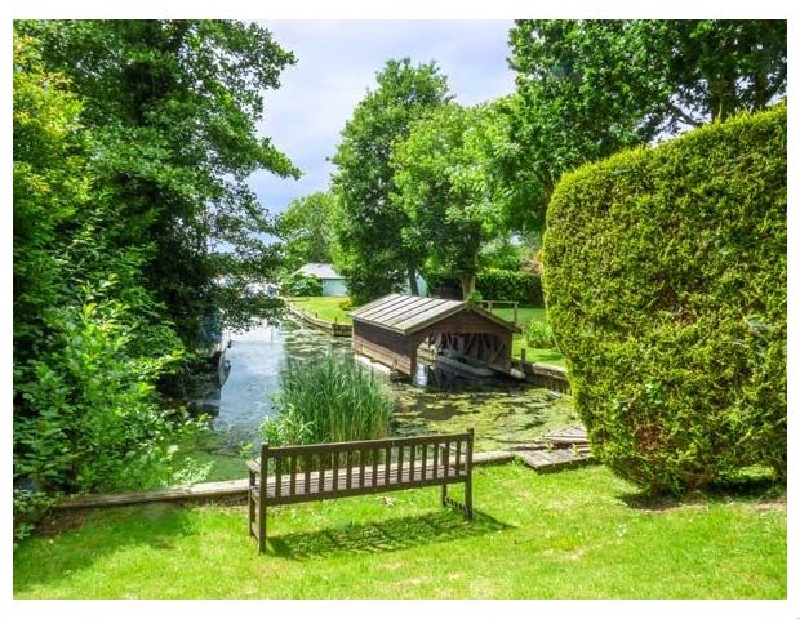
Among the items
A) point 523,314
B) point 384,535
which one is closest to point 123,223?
point 384,535

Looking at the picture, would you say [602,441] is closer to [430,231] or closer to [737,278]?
[737,278]

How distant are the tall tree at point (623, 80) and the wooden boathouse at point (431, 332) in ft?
15.4

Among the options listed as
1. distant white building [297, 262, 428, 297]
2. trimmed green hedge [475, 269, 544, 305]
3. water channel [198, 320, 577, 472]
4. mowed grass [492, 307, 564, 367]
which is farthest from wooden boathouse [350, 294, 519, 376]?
distant white building [297, 262, 428, 297]

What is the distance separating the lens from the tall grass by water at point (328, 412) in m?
9.34

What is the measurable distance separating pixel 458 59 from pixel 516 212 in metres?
12.8

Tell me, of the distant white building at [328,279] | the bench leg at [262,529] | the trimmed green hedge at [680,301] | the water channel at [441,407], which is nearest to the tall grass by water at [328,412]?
the water channel at [441,407]

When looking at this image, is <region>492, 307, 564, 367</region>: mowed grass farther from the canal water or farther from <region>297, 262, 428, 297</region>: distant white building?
<region>297, 262, 428, 297</region>: distant white building

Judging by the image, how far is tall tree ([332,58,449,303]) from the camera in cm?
3438

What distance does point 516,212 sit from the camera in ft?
63.5

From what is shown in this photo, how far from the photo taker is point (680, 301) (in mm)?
5664

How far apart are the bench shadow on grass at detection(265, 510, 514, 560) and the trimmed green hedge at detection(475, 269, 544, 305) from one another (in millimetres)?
30243

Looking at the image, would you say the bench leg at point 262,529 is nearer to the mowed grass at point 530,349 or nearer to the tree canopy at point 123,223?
the tree canopy at point 123,223
